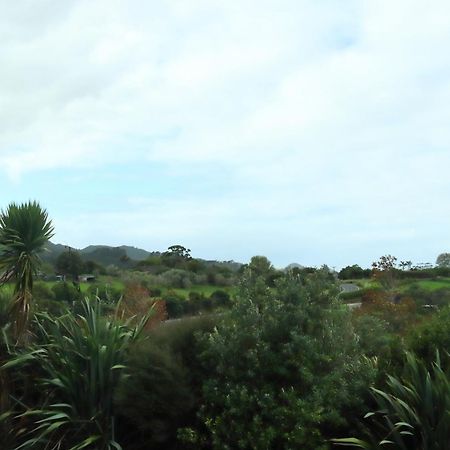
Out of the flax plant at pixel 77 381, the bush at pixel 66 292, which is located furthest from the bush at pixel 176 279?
the flax plant at pixel 77 381

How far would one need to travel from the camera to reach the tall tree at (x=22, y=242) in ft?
39.4

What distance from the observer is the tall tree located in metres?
12.0

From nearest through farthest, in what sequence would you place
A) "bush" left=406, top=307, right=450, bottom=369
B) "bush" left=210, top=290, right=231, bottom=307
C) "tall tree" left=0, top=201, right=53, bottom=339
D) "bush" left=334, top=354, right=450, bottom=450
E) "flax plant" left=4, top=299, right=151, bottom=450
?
1. "bush" left=334, top=354, right=450, bottom=450
2. "bush" left=406, top=307, right=450, bottom=369
3. "flax plant" left=4, top=299, right=151, bottom=450
4. "bush" left=210, top=290, right=231, bottom=307
5. "tall tree" left=0, top=201, right=53, bottom=339

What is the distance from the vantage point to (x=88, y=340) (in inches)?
392

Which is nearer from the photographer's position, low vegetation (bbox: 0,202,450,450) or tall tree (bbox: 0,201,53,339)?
low vegetation (bbox: 0,202,450,450)

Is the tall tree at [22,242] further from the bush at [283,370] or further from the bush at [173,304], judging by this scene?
the bush at [173,304]

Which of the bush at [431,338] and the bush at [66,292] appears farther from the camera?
the bush at [66,292]

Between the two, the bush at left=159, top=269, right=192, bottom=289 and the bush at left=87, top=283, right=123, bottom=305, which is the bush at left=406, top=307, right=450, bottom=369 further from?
the bush at left=159, top=269, right=192, bottom=289

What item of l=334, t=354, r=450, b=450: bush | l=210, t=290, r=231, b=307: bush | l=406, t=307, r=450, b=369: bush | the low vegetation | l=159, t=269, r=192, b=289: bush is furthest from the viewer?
l=159, t=269, r=192, b=289: bush

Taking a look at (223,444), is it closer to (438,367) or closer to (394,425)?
(394,425)

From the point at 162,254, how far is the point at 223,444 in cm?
5192

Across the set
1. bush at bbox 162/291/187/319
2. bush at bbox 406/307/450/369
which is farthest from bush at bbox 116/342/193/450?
bush at bbox 162/291/187/319

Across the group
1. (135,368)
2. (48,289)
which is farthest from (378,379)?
(48,289)

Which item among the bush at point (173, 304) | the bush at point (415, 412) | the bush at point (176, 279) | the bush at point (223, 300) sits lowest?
the bush at point (415, 412)
